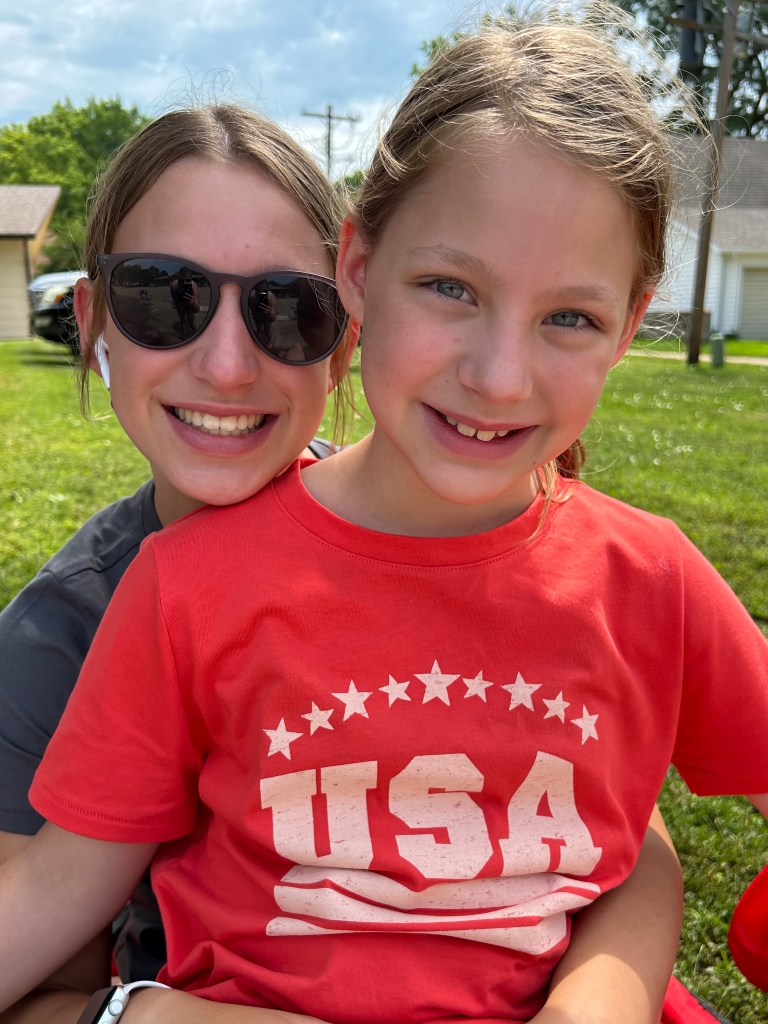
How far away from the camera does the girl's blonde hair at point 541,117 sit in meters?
1.38

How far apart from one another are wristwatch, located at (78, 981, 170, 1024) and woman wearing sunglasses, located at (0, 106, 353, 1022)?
0.65ft

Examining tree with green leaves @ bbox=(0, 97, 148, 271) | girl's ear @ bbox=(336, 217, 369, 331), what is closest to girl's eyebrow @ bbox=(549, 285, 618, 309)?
girl's ear @ bbox=(336, 217, 369, 331)

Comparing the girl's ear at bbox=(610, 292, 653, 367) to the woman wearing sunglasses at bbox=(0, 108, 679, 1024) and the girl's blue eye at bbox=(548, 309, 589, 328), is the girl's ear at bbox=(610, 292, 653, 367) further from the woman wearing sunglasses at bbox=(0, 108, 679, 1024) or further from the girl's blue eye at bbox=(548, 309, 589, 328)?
the woman wearing sunglasses at bbox=(0, 108, 679, 1024)

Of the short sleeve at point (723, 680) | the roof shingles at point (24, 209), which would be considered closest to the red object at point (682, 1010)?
the short sleeve at point (723, 680)

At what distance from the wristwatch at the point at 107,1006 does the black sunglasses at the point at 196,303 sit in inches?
42.9

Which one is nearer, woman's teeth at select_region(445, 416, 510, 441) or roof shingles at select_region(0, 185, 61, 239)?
woman's teeth at select_region(445, 416, 510, 441)

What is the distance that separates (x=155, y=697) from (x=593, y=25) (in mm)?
1412

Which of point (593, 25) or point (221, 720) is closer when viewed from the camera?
point (221, 720)

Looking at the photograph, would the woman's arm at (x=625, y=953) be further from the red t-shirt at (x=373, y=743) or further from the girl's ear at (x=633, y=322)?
the girl's ear at (x=633, y=322)

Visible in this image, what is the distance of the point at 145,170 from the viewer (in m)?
1.83

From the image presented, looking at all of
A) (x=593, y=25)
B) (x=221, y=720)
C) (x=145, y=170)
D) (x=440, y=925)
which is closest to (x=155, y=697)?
(x=221, y=720)

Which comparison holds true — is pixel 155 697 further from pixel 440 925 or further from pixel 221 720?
pixel 440 925

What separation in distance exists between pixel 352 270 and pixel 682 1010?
1.49m

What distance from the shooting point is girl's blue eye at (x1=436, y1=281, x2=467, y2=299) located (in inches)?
54.9
